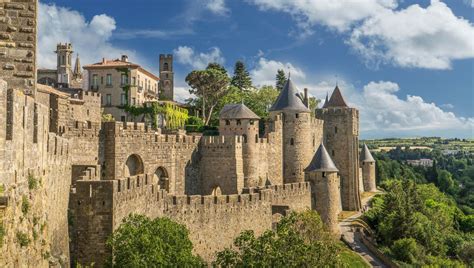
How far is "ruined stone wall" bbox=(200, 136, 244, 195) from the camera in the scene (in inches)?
1582

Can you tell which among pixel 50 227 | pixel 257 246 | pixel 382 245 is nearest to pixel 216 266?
pixel 257 246

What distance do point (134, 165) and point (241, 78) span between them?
51409mm

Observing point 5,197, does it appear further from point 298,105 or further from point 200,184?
point 298,105

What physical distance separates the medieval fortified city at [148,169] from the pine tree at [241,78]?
13651mm

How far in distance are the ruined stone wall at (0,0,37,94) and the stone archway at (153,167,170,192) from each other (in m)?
21.6

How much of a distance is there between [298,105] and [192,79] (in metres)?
24.1

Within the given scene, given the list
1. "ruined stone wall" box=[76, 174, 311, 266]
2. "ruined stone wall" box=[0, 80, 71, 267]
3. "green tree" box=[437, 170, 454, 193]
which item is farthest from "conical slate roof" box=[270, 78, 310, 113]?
"green tree" box=[437, 170, 454, 193]

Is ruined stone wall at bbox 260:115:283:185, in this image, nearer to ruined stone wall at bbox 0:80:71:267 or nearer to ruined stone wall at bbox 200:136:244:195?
ruined stone wall at bbox 200:136:244:195

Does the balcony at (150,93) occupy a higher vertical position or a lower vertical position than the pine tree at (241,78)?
lower

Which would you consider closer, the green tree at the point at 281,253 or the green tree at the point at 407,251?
the green tree at the point at 281,253

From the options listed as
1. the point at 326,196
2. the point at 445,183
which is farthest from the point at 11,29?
the point at 445,183

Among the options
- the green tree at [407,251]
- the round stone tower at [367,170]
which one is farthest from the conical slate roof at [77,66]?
the green tree at [407,251]

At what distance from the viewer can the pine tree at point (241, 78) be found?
3302 inches

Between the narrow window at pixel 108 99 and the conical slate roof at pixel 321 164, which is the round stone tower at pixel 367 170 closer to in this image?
the conical slate roof at pixel 321 164
